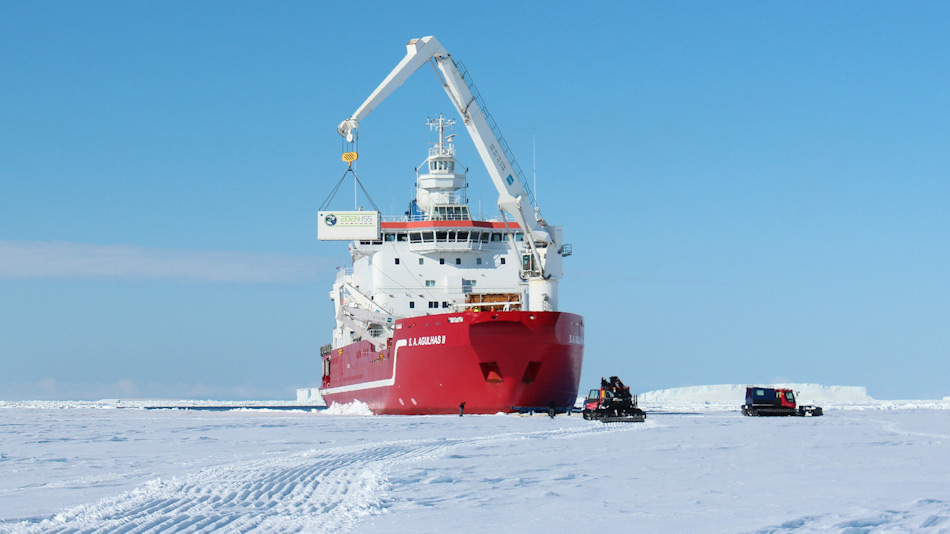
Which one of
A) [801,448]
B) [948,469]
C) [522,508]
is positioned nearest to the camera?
[522,508]

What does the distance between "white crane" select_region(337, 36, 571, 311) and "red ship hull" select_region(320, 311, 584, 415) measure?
1.92 meters

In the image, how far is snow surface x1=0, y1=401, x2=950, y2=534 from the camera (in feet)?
29.3

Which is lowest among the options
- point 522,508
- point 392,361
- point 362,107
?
point 522,508

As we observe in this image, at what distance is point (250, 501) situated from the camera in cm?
1027

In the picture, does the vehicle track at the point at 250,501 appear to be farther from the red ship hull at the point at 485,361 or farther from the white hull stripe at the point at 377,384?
the white hull stripe at the point at 377,384

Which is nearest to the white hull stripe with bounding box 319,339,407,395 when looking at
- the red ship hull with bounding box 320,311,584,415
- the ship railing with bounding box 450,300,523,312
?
the red ship hull with bounding box 320,311,584,415

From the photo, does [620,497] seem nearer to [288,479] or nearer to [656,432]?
[288,479]

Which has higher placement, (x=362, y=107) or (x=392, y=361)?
(x=362, y=107)

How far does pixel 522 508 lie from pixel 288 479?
374 centimetres

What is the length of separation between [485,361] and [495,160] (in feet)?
25.9

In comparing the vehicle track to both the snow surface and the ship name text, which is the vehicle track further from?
the ship name text

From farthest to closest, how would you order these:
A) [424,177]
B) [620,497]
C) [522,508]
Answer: [424,177]
[620,497]
[522,508]

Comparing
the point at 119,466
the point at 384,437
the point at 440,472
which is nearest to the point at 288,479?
the point at 440,472

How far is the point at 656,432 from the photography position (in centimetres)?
2284
